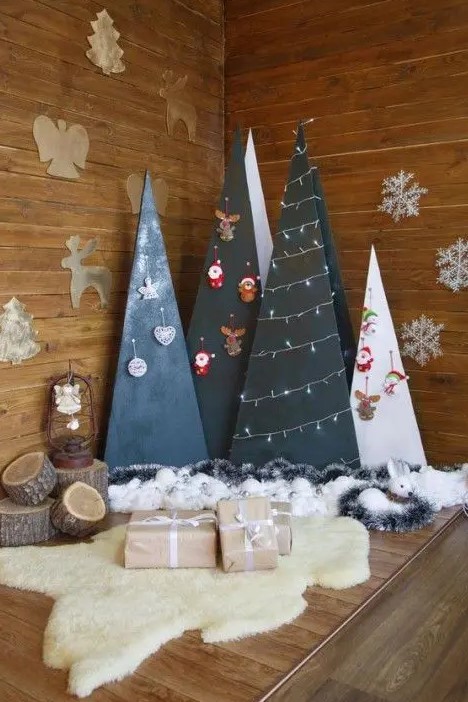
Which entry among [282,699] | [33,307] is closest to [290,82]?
[33,307]

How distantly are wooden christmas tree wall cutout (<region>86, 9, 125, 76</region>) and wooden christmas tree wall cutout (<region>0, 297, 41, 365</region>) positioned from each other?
3.78ft

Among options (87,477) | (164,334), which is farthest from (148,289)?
(87,477)

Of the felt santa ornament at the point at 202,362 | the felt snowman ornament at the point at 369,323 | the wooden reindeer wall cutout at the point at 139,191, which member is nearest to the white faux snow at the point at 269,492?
the felt santa ornament at the point at 202,362

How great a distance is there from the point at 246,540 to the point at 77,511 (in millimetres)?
658

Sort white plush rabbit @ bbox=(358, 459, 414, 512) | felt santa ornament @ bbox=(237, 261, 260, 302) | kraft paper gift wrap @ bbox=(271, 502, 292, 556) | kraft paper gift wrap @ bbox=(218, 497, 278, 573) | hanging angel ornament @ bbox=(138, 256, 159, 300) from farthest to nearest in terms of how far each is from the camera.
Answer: felt santa ornament @ bbox=(237, 261, 260, 302)
hanging angel ornament @ bbox=(138, 256, 159, 300)
white plush rabbit @ bbox=(358, 459, 414, 512)
kraft paper gift wrap @ bbox=(271, 502, 292, 556)
kraft paper gift wrap @ bbox=(218, 497, 278, 573)

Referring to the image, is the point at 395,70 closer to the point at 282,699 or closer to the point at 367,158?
the point at 367,158

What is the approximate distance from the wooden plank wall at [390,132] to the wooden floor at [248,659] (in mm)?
→ 1383

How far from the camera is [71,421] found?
2.80 metres

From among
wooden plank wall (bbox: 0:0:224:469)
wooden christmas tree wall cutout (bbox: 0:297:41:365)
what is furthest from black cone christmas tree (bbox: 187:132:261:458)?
wooden christmas tree wall cutout (bbox: 0:297:41:365)

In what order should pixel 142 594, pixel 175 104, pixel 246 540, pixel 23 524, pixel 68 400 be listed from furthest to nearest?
pixel 175 104
pixel 68 400
pixel 23 524
pixel 246 540
pixel 142 594

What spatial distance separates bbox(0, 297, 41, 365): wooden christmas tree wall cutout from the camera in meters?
2.60

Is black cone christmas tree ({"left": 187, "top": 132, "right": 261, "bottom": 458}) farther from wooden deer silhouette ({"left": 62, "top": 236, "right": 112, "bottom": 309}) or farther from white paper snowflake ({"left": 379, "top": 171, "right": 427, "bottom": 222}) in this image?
white paper snowflake ({"left": 379, "top": 171, "right": 427, "bottom": 222})

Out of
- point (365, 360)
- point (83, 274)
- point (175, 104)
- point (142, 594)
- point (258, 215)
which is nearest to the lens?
point (142, 594)

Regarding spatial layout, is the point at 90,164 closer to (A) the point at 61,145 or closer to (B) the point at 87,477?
(A) the point at 61,145
